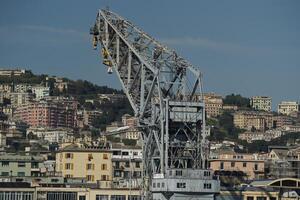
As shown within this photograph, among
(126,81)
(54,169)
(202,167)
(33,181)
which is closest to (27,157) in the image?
(54,169)

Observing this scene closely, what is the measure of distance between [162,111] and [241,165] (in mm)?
62257

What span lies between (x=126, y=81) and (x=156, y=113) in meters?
7.02

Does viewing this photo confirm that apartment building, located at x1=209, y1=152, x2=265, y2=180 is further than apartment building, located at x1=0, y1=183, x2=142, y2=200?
Yes

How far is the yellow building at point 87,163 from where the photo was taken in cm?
14925

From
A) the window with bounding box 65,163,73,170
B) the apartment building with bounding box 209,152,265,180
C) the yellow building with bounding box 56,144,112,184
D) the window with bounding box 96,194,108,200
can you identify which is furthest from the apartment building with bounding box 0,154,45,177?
the apartment building with bounding box 209,152,265,180

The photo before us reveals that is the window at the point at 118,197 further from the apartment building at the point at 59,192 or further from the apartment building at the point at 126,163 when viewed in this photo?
the apartment building at the point at 126,163

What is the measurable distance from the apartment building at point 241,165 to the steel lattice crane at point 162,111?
159 feet

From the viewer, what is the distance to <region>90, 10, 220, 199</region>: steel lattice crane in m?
108

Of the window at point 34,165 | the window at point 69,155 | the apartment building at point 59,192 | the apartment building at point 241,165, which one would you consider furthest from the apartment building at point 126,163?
the apartment building at point 59,192

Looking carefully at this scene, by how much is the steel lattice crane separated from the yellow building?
101 ft

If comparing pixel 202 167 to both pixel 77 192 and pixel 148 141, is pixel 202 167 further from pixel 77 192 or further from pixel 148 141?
pixel 77 192

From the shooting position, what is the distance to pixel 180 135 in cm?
11006

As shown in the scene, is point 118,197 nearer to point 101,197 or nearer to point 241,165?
point 101,197

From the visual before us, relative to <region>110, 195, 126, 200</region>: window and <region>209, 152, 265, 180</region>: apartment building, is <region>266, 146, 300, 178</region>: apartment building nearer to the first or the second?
<region>209, 152, 265, 180</region>: apartment building
